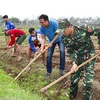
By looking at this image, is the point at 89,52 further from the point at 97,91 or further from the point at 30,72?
the point at 30,72

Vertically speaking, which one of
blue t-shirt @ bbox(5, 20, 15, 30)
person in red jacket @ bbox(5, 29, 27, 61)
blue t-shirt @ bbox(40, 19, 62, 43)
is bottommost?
person in red jacket @ bbox(5, 29, 27, 61)

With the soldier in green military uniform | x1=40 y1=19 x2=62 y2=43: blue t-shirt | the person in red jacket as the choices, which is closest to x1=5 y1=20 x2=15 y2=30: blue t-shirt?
the person in red jacket

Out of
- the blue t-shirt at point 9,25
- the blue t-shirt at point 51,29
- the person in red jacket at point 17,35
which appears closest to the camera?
the blue t-shirt at point 51,29

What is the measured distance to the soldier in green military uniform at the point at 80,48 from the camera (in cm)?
646

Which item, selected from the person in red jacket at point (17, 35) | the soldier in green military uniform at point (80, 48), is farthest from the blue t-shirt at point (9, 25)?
the soldier in green military uniform at point (80, 48)

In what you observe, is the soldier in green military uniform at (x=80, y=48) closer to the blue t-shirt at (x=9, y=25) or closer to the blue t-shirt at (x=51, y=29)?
the blue t-shirt at (x=51, y=29)

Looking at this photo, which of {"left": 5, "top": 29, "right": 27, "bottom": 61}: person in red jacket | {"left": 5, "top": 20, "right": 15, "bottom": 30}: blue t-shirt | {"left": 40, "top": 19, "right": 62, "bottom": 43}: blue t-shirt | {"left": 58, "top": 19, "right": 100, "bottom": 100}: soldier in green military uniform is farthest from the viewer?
{"left": 5, "top": 20, "right": 15, "bottom": 30}: blue t-shirt

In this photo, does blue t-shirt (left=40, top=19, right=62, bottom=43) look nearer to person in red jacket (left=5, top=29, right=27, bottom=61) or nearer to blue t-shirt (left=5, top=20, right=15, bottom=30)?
person in red jacket (left=5, top=29, right=27, bottom=61)

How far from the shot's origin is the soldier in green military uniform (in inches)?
254

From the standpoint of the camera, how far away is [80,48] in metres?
6.79

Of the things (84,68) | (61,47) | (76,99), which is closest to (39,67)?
(61,47)

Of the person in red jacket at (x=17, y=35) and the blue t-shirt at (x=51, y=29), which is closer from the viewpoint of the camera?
the blue t-shirt at (x=51, y=29)

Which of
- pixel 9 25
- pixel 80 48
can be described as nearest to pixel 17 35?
pixel 9 25

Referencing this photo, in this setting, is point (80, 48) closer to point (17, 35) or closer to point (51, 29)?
point (51, 29)
